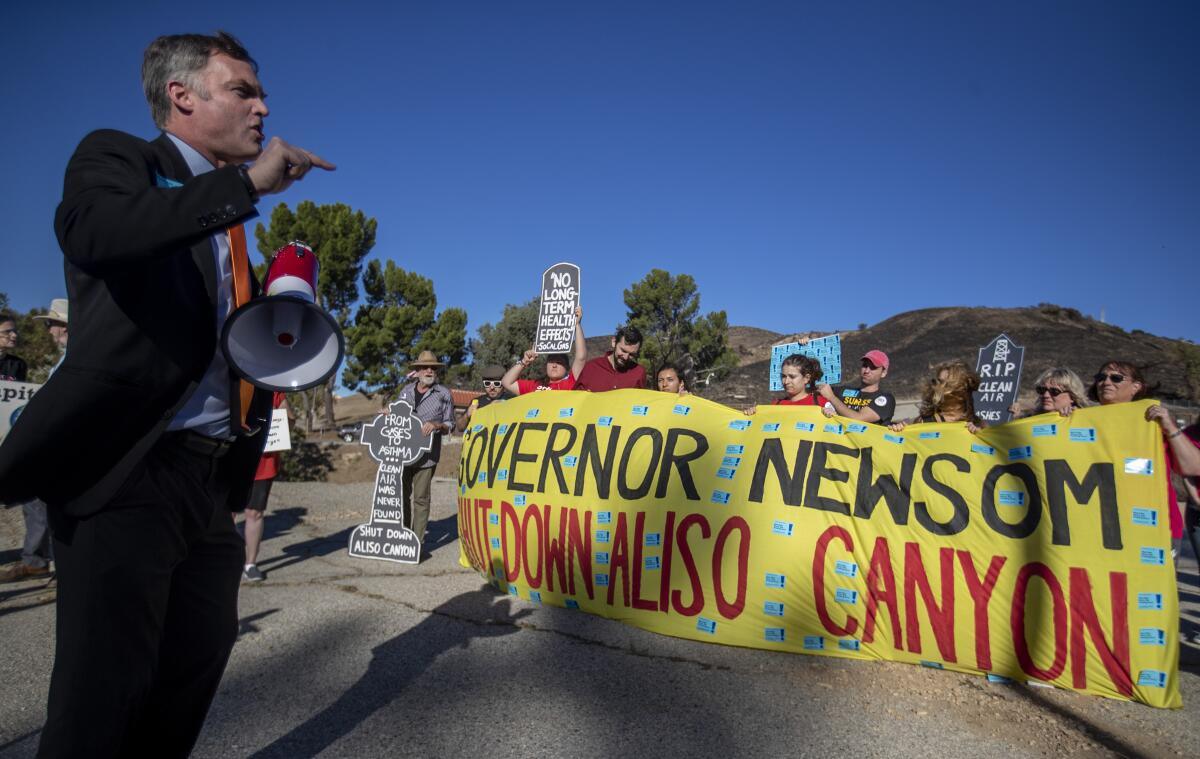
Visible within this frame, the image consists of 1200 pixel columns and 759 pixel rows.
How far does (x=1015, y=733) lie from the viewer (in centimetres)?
308

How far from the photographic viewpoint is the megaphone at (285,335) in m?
1.58

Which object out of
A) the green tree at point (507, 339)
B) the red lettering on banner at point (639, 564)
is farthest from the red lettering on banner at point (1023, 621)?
the green tree at point (507, 339)

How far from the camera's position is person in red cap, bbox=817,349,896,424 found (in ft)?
18.9

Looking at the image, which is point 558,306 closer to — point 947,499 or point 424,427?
point 424,427

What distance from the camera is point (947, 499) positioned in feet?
13.2

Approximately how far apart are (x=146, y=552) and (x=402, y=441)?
5.59 metres

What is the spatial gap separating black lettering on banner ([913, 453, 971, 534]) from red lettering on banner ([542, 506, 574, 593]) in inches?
89.7

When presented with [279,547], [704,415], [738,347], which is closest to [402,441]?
[279,547]

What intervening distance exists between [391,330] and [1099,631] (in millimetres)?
37785

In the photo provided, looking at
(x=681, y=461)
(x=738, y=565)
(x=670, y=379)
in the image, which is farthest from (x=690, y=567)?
(x=670, y=379)

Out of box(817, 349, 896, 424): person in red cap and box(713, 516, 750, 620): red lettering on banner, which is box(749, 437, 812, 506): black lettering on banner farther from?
box(817, 349, 896, 424): person in red cap

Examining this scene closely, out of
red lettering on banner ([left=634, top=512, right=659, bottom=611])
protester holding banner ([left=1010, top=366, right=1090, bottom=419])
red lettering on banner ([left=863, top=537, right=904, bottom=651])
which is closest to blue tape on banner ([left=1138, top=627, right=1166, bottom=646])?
red lettering on banner ([left=863, top=537, right=904, bottom=651])

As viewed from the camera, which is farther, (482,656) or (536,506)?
(536,506)

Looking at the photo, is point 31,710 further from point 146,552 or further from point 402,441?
point 402,441
